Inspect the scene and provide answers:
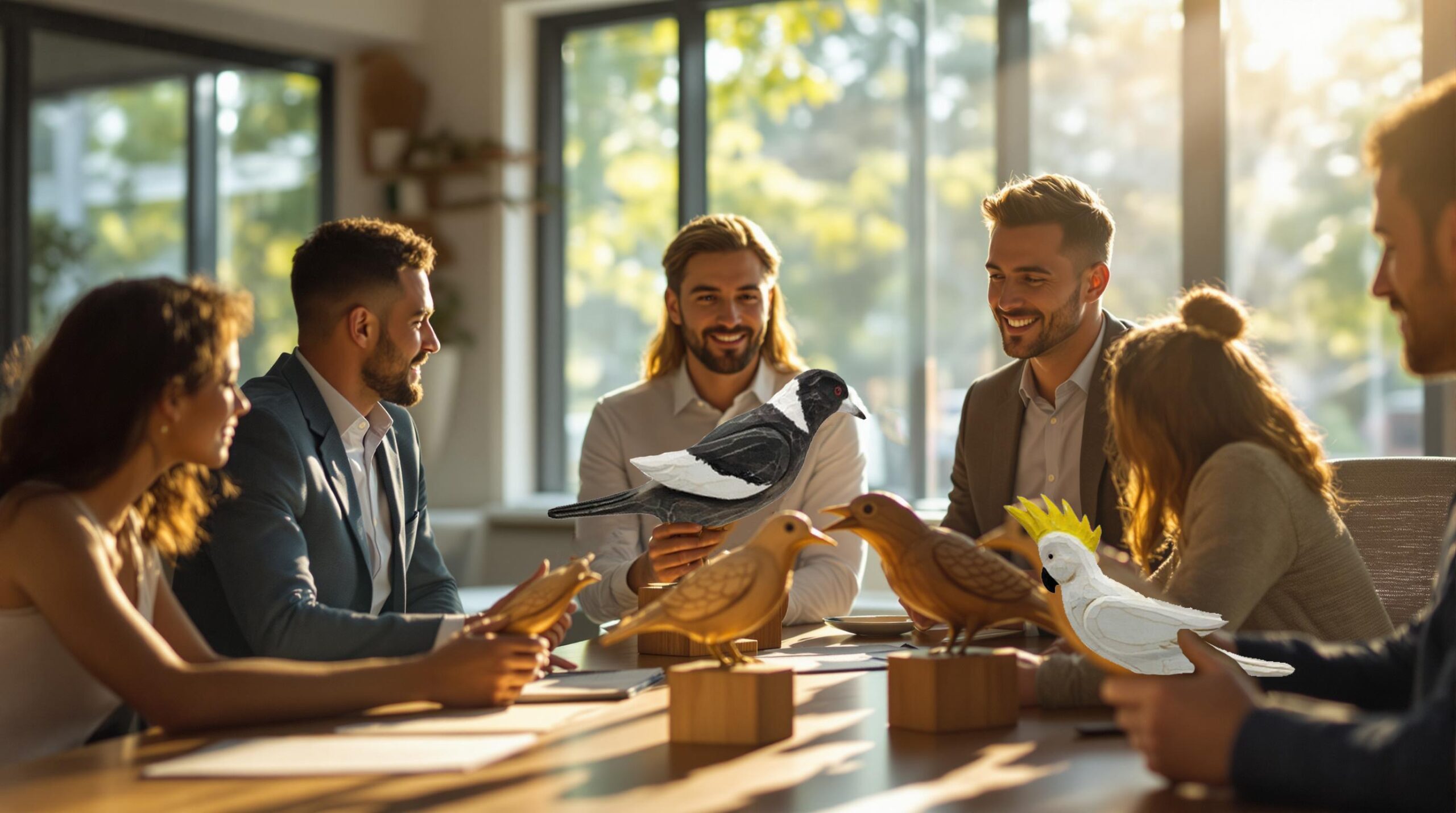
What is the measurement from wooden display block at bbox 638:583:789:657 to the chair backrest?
43.6 inches

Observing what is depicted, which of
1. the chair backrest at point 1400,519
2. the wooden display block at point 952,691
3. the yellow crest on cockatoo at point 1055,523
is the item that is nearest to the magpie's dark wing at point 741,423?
the yellow crest on cockatoo at point 1055,523

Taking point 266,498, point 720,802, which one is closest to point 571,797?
point 720,802

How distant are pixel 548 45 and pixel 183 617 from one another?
4122 mm

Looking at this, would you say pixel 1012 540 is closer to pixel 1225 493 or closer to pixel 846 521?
pixel 846 521

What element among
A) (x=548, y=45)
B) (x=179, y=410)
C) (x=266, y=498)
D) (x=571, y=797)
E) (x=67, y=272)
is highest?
(x=548, y=45)

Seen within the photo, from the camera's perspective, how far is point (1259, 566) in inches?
67.6

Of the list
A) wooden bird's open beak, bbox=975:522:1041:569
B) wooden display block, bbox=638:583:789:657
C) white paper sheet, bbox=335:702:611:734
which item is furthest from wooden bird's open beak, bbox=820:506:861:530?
wooden display block, bbox=638:583:789:657

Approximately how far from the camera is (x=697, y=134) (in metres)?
5.21

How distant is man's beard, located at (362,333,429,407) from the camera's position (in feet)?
7.58

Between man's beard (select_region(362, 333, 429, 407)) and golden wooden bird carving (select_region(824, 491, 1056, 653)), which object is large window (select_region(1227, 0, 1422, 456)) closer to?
man's beard (select_region(362, 333, 429, 407))

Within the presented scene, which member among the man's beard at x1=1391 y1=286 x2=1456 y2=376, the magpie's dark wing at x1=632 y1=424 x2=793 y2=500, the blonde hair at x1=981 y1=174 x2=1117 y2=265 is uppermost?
the blonde hair at x1=981 y1=174 x2=1117 y2=265

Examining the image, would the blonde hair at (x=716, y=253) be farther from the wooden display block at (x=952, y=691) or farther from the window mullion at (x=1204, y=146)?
the window mullion at (x=1204, y=146)

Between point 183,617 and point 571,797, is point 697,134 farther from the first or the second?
point 571,797

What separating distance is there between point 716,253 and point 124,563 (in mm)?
1576
